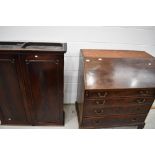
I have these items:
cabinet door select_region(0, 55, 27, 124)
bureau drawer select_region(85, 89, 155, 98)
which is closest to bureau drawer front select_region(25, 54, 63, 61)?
cabinet door select_region(0, 55, 27, 124)

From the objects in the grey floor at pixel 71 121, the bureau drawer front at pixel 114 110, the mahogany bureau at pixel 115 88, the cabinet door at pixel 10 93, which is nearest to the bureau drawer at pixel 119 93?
the mahogany bureau at pixel 115 88

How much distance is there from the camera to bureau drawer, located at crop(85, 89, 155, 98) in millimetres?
1562

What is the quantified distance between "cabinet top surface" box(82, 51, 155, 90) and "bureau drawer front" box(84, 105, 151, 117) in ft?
1.16

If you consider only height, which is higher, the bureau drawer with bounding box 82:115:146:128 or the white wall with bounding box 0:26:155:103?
the white wall with bounding box 0:26:155:103

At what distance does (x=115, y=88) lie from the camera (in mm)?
1533

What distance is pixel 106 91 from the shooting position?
5.12ft

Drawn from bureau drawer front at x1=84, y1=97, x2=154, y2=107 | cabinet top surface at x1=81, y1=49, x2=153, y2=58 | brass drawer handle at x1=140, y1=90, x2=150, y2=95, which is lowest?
bureau drawer front at x1=84, y1=97, x2=154, y2=107

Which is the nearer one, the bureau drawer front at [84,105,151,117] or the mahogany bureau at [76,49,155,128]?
the mahogany bureau at [76,49,155,128]

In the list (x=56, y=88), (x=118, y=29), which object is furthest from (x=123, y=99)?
(x=118, y=29)

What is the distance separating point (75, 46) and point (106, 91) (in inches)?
35.4

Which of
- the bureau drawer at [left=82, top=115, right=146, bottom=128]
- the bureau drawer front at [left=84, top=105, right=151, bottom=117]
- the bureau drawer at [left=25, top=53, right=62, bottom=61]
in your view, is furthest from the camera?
the bureau drawer at [left=82, top=115, right=146, bottom=128]

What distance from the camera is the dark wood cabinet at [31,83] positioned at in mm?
1472

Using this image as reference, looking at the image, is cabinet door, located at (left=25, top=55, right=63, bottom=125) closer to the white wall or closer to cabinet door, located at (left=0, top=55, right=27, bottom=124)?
cabinet door, located at (left=0, top=55, right=27, bottom=124)

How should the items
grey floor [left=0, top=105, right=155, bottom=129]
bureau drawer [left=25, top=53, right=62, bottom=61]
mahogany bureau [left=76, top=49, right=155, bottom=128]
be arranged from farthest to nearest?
grey floor [left=0, top=105, right=155, bottom=129], mahogany bureau [left=76, top=49, right=155, bottom=128], bureau drawer [left=25, top=53, right=62, bottom=61]
